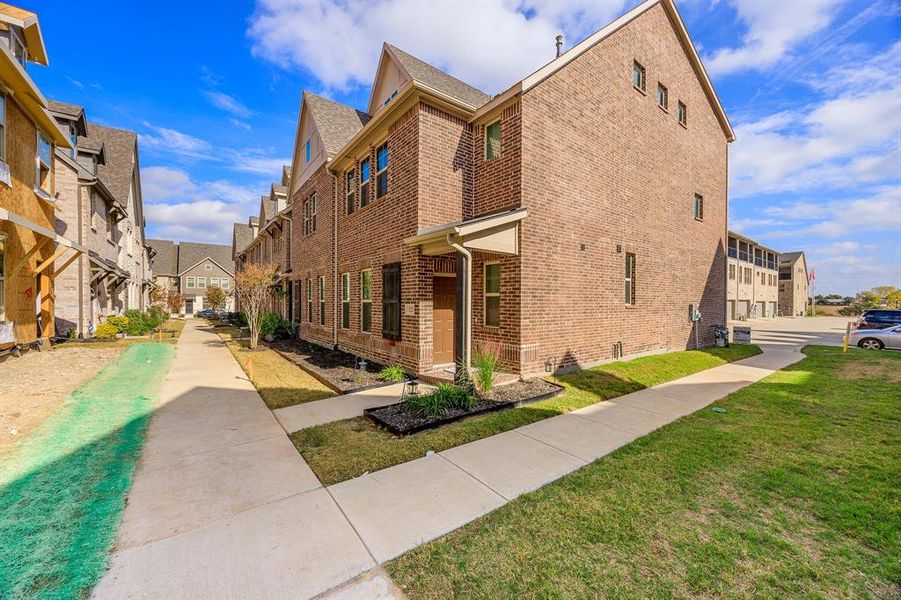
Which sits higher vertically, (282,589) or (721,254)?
(721,254)

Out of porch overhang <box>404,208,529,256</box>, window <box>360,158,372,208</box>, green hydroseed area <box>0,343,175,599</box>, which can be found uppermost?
window <box>360,158,372,208</box>

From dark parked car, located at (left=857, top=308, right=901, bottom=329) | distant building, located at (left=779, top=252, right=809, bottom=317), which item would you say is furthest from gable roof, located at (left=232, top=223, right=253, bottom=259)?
distant building, located at (left=779, top=252, right=809, bottom=317)

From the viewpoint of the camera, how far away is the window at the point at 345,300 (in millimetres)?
12242

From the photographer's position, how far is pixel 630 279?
429 inches

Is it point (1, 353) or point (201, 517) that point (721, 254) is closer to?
point (201, 517)

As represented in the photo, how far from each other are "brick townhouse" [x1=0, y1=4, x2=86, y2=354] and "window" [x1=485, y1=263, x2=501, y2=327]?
1096 centimetres

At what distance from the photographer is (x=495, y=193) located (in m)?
8.65

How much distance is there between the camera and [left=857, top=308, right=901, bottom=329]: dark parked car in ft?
63.0

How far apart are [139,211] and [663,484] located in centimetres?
3609

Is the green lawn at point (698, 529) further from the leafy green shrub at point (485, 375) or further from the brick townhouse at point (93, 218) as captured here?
the brick townhouse at point (93, 218)

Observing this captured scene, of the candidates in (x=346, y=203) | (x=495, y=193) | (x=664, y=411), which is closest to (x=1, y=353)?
(x=346, y=203)

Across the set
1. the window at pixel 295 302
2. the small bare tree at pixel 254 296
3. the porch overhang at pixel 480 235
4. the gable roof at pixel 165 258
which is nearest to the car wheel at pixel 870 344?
the porch overhang at pixel 480 235

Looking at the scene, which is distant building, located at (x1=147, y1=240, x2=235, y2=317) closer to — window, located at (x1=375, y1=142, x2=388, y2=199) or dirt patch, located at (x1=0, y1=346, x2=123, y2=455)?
dirt patch, located at (x1=0, y1=346, x2=123, y2=455)

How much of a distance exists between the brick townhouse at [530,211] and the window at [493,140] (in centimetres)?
6
